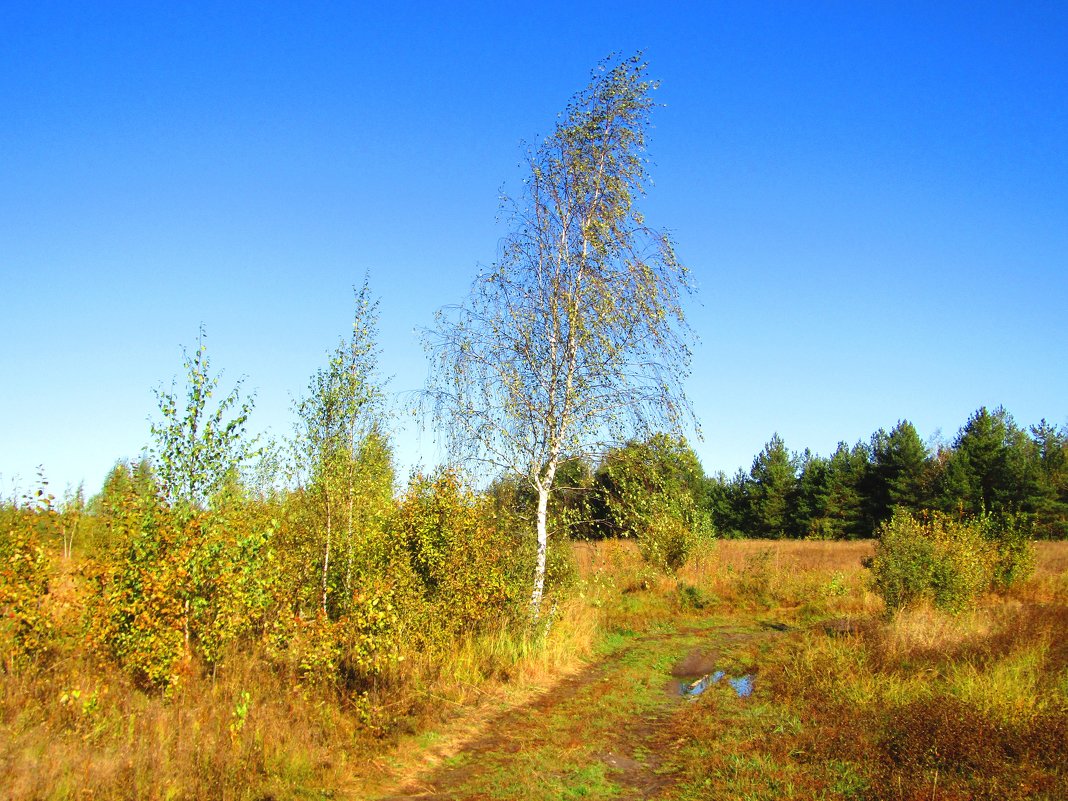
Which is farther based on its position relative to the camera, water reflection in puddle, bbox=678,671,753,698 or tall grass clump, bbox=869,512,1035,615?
tall grass clump, bbox=869,512,1035,615

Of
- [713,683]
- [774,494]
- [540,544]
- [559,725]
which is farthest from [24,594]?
→ [774,494]

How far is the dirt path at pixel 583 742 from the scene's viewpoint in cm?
739

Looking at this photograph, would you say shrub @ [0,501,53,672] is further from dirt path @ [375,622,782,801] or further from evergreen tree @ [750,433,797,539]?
evergreen tree @ [750,433,797,539]

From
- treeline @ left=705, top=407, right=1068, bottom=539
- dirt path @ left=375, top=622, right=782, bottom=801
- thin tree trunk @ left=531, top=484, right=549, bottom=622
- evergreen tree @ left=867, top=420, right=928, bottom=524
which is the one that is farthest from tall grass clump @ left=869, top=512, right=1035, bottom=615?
evergreen tree @ left=867, top=420, right=928, bottom=524

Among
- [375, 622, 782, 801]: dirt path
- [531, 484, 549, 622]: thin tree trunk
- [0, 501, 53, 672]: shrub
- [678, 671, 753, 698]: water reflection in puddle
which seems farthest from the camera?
[531, 484, 549, 622]: thin tree trunk

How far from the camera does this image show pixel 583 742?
908 centimetres

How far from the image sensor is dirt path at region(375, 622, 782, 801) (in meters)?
7.39

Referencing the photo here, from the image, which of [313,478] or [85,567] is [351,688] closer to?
[85,567]

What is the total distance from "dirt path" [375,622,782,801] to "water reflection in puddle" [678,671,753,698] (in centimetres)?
16

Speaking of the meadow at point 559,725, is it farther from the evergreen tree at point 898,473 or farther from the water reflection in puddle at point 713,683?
the evergreen tree at point 898,473

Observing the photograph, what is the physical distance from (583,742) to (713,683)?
499cm

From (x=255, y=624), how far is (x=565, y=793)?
178 inches

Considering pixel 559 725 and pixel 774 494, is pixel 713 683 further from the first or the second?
pixel 774 494

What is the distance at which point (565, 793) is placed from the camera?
7258 millimetres
